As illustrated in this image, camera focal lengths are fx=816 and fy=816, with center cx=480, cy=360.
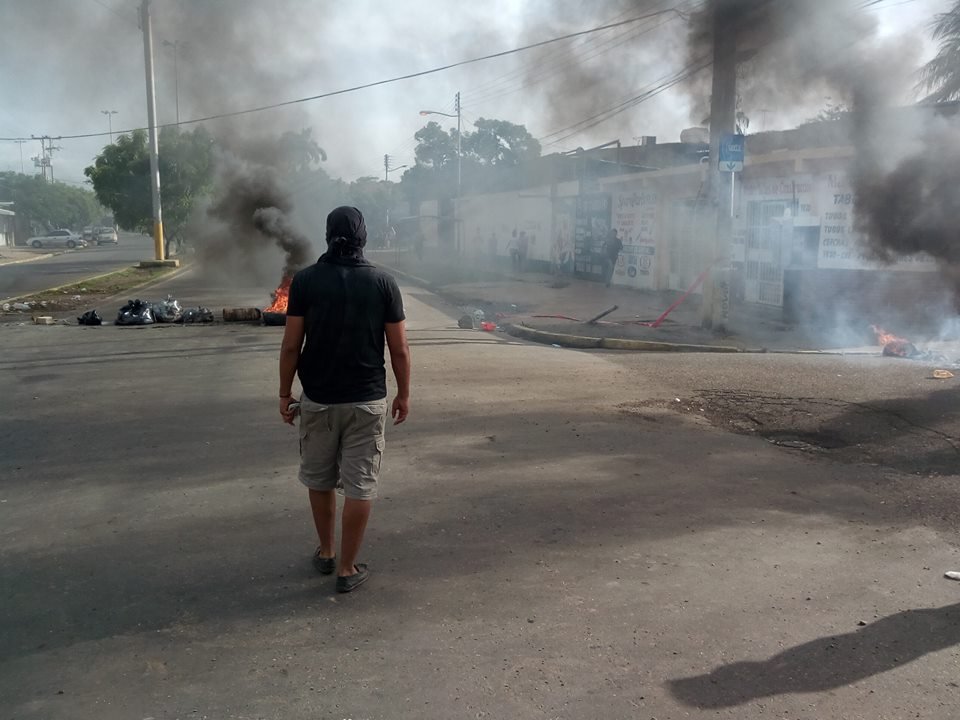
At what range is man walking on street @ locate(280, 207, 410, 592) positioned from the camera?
3326mm

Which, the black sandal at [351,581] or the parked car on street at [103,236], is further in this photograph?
the parked car on street at [103,236]

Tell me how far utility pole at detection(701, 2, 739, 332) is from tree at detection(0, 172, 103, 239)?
6617 centimetres

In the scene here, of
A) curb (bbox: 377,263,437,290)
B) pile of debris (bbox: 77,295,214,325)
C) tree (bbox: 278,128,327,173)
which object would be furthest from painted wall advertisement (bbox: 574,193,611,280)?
pile of debris (bbox: 77,295,214,325)

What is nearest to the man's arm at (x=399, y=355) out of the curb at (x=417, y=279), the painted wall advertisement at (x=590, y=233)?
the curb at (x=417, y=279)

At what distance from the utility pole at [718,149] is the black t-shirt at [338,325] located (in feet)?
30.0

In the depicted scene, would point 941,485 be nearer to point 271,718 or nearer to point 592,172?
point 271,718

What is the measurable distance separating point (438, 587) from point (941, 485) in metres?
3.15

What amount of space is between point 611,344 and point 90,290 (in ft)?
45.7

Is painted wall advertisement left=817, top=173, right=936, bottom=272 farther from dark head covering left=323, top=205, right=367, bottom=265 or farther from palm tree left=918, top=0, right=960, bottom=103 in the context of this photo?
dark head covering left=323, top=205, right=367, bottom=265

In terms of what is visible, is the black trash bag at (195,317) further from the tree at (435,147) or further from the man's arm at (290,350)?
the tree at (435,147)

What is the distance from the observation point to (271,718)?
8.14 ft

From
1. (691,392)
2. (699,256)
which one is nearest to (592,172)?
(699,256)

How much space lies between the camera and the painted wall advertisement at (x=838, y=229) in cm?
1241

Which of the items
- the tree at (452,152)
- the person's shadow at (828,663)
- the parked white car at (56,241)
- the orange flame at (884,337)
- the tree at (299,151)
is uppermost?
the tree at (452,152)
